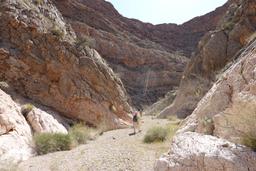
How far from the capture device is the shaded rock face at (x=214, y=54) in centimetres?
3038

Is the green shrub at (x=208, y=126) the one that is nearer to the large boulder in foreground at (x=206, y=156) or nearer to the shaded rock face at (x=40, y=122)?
the large boulder in foreground at (x=206, y=156)

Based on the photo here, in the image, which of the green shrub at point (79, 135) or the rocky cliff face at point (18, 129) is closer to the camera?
the rocky cliff face at point (18, 129)

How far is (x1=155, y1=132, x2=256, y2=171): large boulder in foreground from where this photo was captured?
5.40 meters

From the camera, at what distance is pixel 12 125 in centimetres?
1362

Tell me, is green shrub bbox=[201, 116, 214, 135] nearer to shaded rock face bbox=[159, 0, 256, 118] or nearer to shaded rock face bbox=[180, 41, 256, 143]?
shaded rock face bbox=[180, 41, 256, 143]

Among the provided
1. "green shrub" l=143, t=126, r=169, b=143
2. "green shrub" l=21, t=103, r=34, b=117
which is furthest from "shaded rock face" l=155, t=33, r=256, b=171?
"green shrub" l=21, t=103, r=34, b=117

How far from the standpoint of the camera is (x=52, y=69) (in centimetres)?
2136

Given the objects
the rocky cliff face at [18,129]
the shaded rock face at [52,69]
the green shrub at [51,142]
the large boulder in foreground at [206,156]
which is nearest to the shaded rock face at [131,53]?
the shaded rock face at [52,69]

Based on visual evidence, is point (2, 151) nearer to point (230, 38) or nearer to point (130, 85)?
point (230, 38)

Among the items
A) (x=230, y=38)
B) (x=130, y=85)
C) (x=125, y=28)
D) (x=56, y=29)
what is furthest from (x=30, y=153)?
(x=125, y=28)

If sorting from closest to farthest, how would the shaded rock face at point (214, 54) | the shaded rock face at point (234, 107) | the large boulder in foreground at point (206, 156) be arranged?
the large boulder in foreground at point (206, 156), the shaded rock face at point (234, 107), the shaded rock face at point (214, 54)

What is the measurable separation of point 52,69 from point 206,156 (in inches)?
668

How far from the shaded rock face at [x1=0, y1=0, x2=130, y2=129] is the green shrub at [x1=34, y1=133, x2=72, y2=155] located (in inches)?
240

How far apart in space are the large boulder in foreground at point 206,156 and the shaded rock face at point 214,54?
77.3 feet
